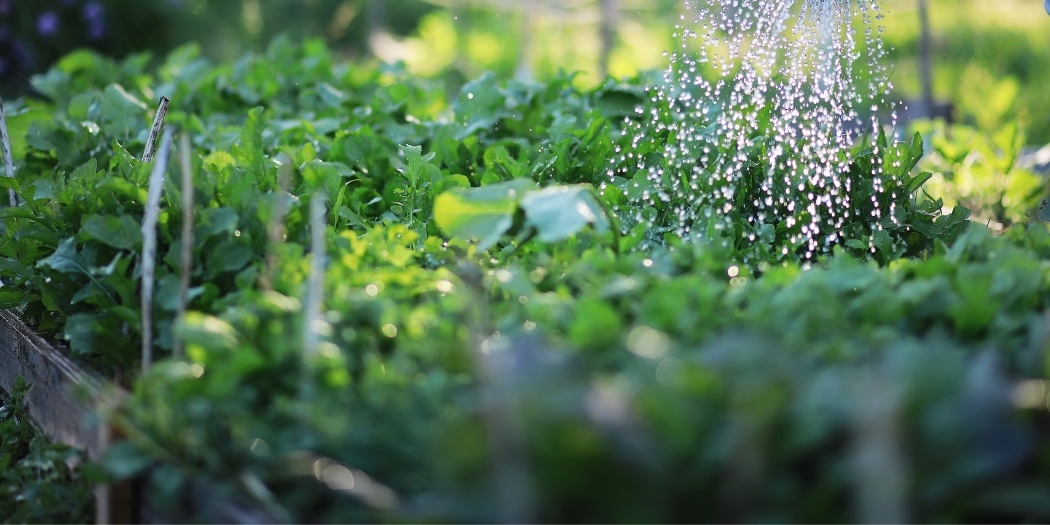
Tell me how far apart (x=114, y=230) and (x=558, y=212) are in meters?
0.79

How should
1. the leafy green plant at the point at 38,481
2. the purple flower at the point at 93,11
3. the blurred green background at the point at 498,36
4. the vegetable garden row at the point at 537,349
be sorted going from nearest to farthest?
the vegetable garden row at the point at 537,349 → the leafy green plant at the point at 38,481 → the blurred green background at the point at 498,36 → the purple flower at the point at 93,11

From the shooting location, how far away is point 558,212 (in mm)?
1495

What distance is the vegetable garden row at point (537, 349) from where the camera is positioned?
38.3 inches

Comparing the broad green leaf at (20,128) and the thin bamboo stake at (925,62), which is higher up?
the thin bamboo stake at (925,62)

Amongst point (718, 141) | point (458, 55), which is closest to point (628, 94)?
point (718, 141)

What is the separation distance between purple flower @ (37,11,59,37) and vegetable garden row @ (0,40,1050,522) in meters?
4.91

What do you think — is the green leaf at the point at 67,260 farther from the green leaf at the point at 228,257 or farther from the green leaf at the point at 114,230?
the green leaf at the point at 228,257

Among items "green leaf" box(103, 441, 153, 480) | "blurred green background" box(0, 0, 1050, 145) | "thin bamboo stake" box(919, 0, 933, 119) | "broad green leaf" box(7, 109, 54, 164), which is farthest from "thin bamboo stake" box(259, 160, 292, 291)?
"thin bamboo stake" box(919, 0, 933, 119)

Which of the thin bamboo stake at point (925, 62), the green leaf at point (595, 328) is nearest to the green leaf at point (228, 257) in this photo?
the green leaf at point (595, 328)

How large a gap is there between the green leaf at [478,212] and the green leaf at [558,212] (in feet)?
0.13

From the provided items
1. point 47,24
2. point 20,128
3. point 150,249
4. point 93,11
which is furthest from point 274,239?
point 93,11

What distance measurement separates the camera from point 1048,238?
1.64m

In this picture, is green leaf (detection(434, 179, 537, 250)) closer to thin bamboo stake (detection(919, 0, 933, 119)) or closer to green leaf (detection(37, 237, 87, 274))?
green leaf (detection(37, 237, 87, 274))

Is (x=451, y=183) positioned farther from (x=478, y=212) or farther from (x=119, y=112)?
(x=119, y=112)
